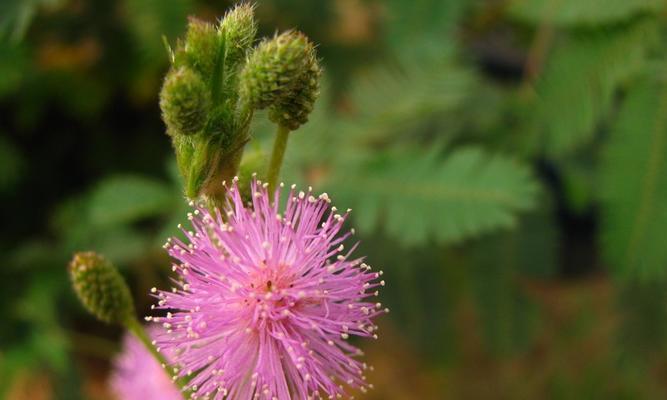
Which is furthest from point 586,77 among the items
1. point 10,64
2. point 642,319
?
point 10,64

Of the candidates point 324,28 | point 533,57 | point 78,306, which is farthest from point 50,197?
point 533,57

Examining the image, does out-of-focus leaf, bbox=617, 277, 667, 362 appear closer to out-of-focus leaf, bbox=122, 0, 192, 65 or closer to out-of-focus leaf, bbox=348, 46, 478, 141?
out-of-focus leaf, bbox=348, 46, 478, 141

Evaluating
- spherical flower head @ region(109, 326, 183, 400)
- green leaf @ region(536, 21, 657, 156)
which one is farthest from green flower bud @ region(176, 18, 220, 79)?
green leaf @ region(536, 21, 657, 156)

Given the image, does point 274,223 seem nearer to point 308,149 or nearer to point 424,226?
point 424,226

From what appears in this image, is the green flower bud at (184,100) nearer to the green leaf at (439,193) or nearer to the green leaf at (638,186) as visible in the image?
the green leaf at (439,193)

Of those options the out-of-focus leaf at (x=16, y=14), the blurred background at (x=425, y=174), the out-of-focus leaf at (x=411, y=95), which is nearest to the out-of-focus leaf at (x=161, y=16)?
the blurred background at (x=425, y=174)

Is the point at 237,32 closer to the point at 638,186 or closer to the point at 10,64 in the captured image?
the point at 638,186
